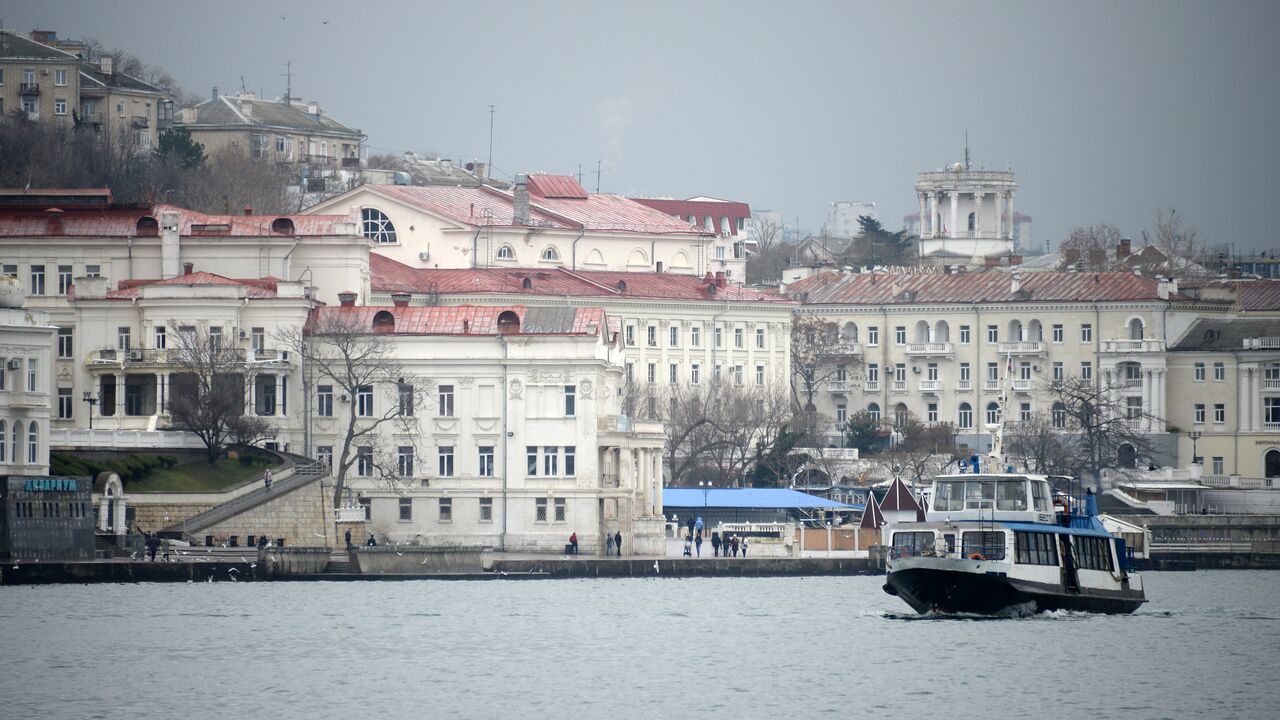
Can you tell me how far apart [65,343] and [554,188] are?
162 feet

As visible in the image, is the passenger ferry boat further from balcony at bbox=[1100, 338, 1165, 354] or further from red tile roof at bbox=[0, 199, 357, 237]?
balcony at bbox=[1100, 338, 1165, 354]

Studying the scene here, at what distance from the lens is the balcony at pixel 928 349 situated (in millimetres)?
162125

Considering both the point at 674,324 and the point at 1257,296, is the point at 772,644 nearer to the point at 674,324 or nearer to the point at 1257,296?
the point at 674,324

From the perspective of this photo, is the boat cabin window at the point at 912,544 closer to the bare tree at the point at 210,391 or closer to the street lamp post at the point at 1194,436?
the bare tree at the point at 210,391

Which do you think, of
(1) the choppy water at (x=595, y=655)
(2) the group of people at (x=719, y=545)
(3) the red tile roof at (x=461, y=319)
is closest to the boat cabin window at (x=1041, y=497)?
(1) the choppy water at (x=595, y=655)

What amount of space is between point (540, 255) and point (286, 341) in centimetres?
3704

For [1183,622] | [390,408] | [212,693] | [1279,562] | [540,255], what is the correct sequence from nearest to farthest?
1. [212,693]
2. [1183,622]
3. [390,408]
4. [1279,562]
5. [540,255]

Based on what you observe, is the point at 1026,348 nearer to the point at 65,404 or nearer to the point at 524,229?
the point at 524,229

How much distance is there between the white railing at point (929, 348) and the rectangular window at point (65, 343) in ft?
188

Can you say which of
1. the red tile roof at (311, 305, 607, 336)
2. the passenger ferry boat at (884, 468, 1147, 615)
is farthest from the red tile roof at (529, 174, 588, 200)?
the passenger ferry boat at (884, 468, 1147, 615)

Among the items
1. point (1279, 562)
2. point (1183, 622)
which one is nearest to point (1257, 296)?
point (1279, 562)

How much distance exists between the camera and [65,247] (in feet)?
393

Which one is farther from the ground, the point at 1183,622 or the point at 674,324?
the point at 674,324

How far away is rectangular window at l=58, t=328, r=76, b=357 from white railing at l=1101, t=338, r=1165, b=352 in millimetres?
57906
